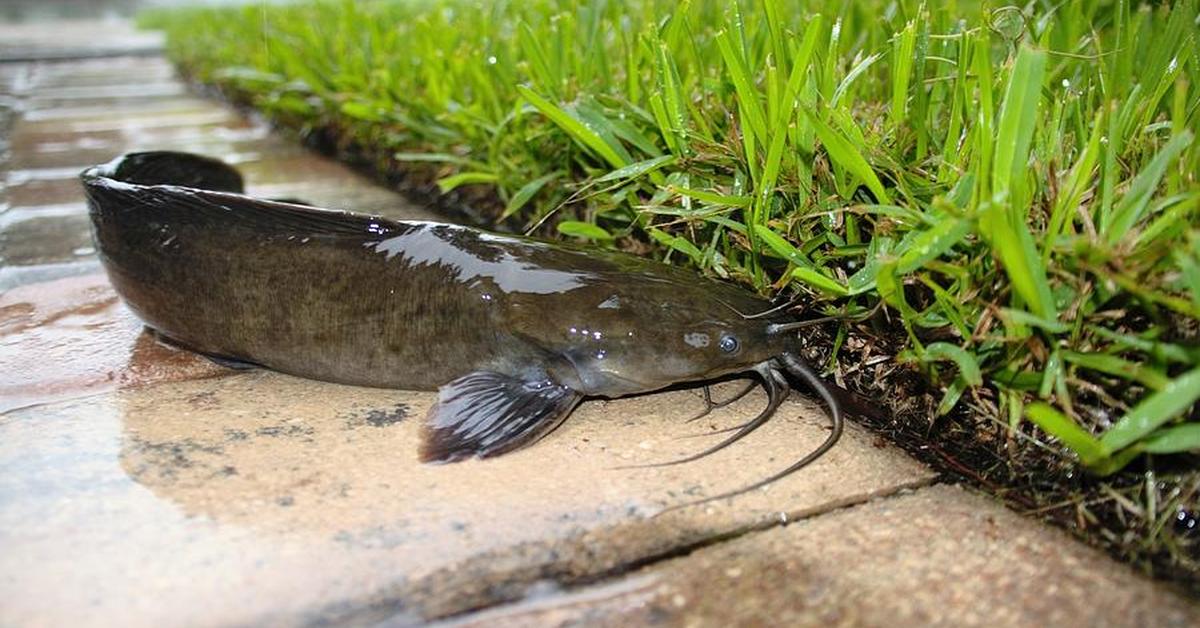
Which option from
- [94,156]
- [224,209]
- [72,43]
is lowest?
[72,43]

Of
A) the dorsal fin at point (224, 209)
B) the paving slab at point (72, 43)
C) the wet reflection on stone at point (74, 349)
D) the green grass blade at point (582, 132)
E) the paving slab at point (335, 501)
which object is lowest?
the paving slab at point (72, 43)

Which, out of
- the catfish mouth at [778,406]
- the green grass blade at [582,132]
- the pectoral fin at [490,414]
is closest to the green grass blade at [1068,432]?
the catfish mouth at [778,406]

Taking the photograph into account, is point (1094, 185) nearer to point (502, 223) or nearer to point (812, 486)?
point (812, 486)

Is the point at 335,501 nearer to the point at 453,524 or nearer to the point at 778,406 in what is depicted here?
the point at 453,524

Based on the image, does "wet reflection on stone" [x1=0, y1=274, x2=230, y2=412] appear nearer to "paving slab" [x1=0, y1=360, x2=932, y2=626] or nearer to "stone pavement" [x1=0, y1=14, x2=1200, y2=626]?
"stone pavement" [x1=0, y1=14, x2=1200, y2=626]

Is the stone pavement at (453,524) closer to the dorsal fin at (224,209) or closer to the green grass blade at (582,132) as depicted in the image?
the dorsal fin at (224,209)

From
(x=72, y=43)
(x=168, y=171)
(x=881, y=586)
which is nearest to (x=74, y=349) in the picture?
(x=168, y=171)

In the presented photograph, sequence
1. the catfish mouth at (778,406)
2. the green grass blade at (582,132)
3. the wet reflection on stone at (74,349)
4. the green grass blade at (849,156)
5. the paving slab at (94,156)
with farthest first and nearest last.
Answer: the paving slab at (94,156) → the green grass blade at (582,132) → the wet reflection on stone at (74,349) → the green grass blade at (849,156) → the catfish mouth at (778,406)
